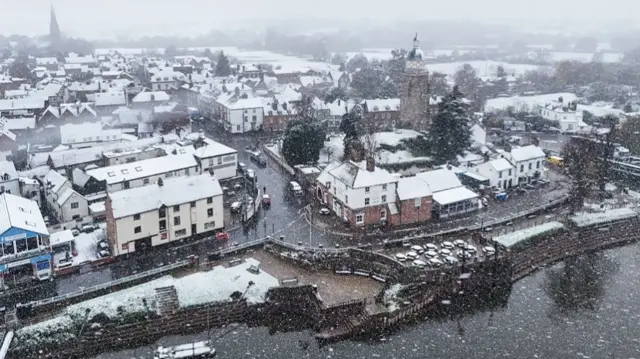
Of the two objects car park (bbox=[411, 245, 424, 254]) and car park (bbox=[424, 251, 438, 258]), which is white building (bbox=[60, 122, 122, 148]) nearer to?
car park (bbox=[411, 245, 424, 254])

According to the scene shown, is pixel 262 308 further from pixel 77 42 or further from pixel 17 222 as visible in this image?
pixel 77 42

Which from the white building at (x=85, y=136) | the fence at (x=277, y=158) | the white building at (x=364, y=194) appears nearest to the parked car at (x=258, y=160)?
the fence at (x=277, y=158)

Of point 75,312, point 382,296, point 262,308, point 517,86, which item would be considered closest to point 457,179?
point 382,296

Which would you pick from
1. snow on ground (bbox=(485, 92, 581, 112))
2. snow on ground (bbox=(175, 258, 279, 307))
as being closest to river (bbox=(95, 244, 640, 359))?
snow on ground (bbox=(175, 258, 279, 307))

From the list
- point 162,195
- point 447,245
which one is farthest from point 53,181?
point 447,245

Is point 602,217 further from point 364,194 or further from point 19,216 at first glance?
point 19,216

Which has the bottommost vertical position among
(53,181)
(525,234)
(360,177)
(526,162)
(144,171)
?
(525,234)
